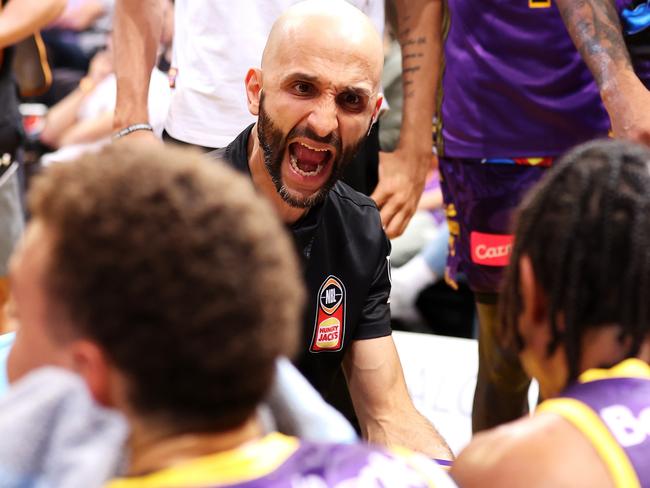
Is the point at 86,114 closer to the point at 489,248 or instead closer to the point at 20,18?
the point at 20,18

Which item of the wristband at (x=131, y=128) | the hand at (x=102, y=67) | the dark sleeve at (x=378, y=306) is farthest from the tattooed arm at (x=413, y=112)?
the hand at (x=102, y=67)

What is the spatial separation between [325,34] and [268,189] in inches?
13.8

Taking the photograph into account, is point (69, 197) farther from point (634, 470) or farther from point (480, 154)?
point (480, 154)

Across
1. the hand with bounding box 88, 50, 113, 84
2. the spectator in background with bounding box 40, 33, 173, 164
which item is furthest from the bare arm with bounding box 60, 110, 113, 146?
the hand with bounding box 88, 50, 113, 84

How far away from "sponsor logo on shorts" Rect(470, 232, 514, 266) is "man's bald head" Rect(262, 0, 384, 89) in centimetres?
73

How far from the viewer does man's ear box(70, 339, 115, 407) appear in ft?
3.20

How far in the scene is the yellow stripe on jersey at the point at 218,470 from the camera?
3.08 ft

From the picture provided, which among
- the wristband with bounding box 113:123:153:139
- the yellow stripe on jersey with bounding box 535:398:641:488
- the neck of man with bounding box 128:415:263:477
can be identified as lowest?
the wristband with bounding box 113:123:153:139

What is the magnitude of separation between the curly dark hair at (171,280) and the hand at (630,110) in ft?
4.49

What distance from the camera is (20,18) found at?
3.06 meters

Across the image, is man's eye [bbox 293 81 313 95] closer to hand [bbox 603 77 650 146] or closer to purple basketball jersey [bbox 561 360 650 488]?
hand [bbox 603 77 650 146]

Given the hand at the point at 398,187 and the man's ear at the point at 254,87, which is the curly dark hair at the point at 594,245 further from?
the hand at the point at 398,187

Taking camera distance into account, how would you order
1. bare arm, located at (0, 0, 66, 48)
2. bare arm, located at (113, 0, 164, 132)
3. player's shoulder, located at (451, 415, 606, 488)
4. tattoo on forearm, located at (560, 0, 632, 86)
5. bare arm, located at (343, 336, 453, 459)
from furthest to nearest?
bare arm, located at (0, 0, 66, 48), bare arm, located at (113, 0, 164, 132), tattoo on forearm, located at (560, 0, 632, 86), bare arm, located at (343, 336, 453, 459), player's shoulder, located at (451, 415, 606, 488)

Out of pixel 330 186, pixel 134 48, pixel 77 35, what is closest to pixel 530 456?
pixel 330 186
